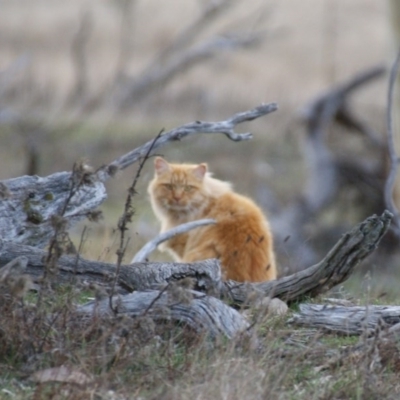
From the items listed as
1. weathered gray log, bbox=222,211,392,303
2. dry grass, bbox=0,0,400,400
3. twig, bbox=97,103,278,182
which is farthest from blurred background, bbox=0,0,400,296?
weathered gray log, bbox=222,211,392,303

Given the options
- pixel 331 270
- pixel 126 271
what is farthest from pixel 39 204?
pixel 331 270

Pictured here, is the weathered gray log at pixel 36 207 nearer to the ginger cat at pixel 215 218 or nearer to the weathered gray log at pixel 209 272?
the weathered gray log at pixel 209 272

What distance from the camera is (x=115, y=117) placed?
20.4 meters

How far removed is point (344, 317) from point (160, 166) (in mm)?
3517

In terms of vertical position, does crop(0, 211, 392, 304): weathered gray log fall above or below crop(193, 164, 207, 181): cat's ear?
above

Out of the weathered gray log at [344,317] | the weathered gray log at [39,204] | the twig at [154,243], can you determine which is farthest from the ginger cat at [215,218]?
the weathered gray log at [344,317]

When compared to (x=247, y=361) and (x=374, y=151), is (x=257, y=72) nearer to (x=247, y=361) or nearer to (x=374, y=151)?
(x=374, y=151)

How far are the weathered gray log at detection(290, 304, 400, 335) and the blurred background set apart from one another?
7.39ft

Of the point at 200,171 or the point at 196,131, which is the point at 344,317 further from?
the point at 200,171

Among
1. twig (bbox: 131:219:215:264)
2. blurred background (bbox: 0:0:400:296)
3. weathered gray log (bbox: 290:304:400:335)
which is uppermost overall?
weathered gray log (bbox: 290:304:400:335)

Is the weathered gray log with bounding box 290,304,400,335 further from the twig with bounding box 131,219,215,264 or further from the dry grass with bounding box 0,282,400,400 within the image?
the twig with bounding box 131,219,215,264

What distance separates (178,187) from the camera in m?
7.90

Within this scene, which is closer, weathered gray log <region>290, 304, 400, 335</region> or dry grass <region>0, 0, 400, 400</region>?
dry grass <region>0, 0, 400, 400</region>

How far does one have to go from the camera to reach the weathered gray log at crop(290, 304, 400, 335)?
4.83m
